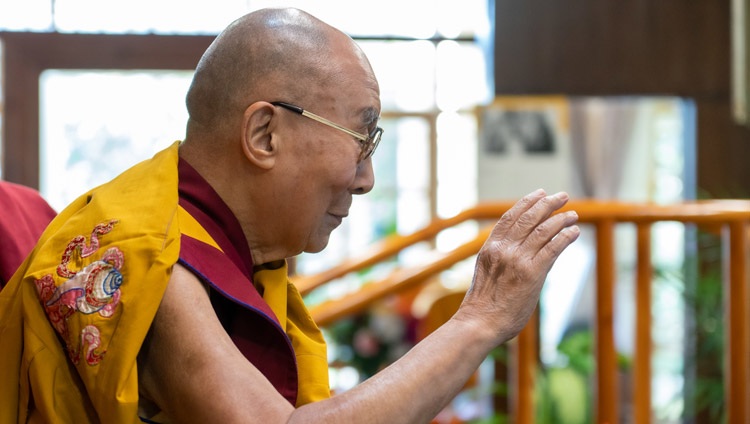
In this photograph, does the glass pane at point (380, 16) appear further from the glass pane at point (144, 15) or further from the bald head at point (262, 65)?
the bald head at point (262, 65)

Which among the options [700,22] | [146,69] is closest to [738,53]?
[700,22]

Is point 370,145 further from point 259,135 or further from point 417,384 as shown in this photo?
point 417,384

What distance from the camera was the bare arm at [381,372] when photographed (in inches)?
45.0

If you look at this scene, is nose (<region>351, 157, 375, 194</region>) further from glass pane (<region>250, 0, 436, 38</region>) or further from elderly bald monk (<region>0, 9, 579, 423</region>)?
glass pane (<region>250, 0, 436, 38</region>)

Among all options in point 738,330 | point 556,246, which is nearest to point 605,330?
point 738,330

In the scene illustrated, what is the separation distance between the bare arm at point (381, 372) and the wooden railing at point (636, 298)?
1191 millimetres

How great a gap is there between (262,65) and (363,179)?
234mm

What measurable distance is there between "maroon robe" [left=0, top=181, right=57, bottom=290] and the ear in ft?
1.75

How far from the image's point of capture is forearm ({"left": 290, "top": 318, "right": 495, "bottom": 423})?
45.8 inches

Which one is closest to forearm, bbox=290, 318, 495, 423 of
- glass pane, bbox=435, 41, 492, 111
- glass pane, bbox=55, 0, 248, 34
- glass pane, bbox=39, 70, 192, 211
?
Answer: glass pane, bbox=39, 70, 192, 211

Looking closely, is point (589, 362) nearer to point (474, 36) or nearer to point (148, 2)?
point (474, 36)

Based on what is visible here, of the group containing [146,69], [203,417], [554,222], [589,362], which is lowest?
[589,362]

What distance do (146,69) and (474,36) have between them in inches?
97.1

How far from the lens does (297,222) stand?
1403mm
